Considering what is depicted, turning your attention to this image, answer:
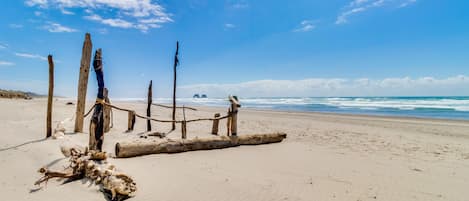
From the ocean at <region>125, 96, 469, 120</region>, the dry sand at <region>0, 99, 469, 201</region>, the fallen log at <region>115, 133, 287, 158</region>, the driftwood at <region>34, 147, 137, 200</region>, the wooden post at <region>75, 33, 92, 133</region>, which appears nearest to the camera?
the driftwood at <region>34, 147, 137, 200</region>

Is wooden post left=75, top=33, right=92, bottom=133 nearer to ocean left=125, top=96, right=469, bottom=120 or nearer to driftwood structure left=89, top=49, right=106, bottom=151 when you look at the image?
driftwood structure left=89, top=49, right=106, bottom=151

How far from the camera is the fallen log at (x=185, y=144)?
5.04 metres

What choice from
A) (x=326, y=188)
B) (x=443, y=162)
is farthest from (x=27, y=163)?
(x=443, y=162)

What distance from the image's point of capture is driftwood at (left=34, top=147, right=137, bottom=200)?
3.15 m

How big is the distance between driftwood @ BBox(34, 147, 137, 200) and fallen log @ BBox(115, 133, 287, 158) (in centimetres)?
112

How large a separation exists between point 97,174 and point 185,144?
2.45 metres

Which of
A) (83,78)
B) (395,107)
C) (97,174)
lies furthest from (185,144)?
(395,107)

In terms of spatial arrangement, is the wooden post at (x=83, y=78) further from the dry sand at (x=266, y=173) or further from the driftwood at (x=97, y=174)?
the driftwood at (x=97, y=174)

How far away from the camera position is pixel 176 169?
174 inches

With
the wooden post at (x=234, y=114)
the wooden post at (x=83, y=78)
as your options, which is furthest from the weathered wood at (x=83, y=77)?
the wooden post at (x=234, y=114)

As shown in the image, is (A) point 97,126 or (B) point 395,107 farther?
(B) point 395,107

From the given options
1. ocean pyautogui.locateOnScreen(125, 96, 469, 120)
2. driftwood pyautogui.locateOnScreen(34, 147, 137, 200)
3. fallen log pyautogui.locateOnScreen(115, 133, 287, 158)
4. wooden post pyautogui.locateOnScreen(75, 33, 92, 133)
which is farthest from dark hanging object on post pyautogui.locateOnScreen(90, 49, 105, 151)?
ocean pyautogui.locateOnScreen(125, 96, 469, 120)

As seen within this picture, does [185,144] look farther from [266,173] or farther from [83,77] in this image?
[83,77]

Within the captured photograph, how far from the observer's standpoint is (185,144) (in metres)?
5.80
